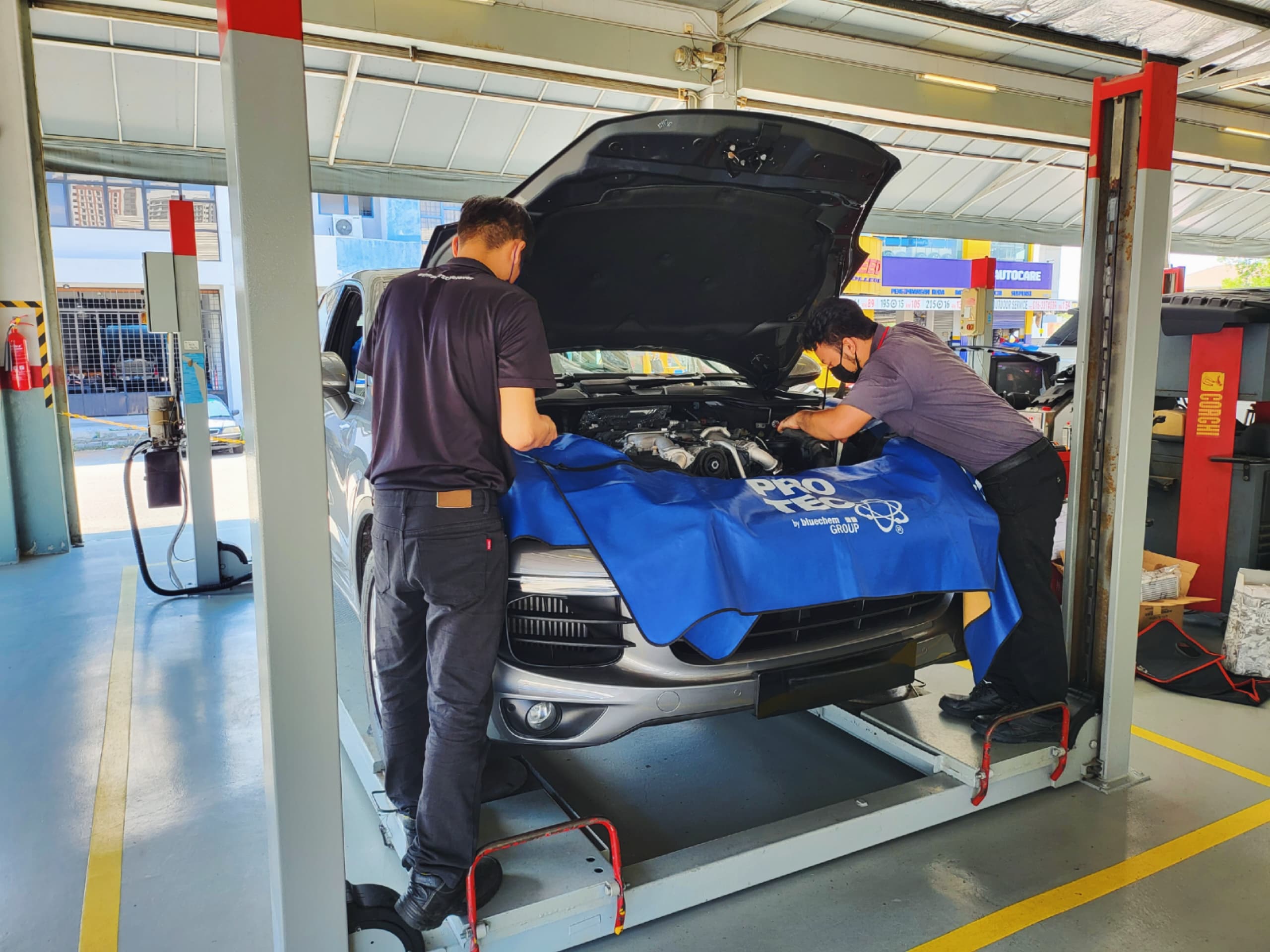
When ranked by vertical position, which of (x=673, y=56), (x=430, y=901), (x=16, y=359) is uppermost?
(x=673, y=56)

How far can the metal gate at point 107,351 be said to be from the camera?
17781 mm

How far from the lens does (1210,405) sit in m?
4.98

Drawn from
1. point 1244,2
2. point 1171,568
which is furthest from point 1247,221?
point 1171,568

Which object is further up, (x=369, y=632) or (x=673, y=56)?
(x=673, y=56)

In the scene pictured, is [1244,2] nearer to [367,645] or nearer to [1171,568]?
[1171,568]

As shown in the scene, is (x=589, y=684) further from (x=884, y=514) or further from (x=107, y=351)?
(x=107, y=351)

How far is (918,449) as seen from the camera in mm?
2965

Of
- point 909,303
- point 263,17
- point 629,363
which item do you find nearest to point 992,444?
point 629,363

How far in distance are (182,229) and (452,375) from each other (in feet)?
13.7

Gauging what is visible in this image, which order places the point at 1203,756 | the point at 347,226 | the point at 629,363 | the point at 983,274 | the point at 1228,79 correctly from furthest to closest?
Result: the point at 347,226, the point at 983,274, the point at 1228,79, the point at 629,363, the point at 1203,756

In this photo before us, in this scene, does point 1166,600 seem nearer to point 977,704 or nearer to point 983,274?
point 977,704

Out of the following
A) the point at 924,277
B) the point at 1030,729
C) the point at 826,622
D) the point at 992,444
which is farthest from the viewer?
the point at 924,277

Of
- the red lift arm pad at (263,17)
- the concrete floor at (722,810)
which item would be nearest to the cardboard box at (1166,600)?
the concrete floor at (722,810)

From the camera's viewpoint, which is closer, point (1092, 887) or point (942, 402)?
point (1092, 887)
